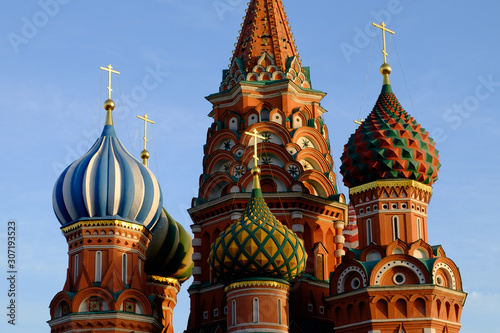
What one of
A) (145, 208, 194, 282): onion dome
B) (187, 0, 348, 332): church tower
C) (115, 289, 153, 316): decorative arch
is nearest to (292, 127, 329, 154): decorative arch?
(187, 0, 348, 332): church tower

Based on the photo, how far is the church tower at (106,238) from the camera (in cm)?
2816

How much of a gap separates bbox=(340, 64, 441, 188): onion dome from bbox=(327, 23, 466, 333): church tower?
2 centimetres

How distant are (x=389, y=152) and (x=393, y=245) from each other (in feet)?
7.50

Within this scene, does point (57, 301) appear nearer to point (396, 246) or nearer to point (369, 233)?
point (369, 233)

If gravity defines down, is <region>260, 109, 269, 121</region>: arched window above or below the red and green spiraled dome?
above

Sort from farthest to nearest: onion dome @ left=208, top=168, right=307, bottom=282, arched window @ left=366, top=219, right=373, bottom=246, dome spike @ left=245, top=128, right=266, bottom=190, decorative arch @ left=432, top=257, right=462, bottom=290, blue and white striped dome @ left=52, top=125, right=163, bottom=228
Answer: blue and white striped dome @ left=52, top=125, right=163, bottom=228
dome spike @ left=245, top=128, right=266, bottom=190
arched window @ left=366, top=219, right=373, bottom=246
decorative arch @ left=432, top=257, right=462, bottom=290
onion dome @ left=208, top=168, right=307, bottom=282

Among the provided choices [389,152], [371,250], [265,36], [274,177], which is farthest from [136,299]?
[265,36]

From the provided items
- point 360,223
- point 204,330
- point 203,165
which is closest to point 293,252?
point 360,223

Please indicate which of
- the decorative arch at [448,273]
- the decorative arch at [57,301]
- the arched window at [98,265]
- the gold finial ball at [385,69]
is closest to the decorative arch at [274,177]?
the gold finial ball at [385,69]

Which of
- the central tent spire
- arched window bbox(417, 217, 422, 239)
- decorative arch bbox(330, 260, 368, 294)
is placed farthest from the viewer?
the central tent spire

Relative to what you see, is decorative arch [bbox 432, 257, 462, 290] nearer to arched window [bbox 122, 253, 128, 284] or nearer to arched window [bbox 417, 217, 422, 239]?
arched window [bbox 417, 217, 422, 239]

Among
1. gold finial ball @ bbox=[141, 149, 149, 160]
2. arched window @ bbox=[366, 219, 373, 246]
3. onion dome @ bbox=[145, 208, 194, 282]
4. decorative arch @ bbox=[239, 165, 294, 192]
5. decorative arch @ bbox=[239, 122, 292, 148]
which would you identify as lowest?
arched window @ bbox=[366, 219, 373, 246]

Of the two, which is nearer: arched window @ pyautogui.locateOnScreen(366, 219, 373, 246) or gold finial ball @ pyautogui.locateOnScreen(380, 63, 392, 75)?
arched window @ pyautogui.locateOnScreen(366, 219, 373, 246)

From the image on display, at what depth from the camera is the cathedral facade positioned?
27.2 m
